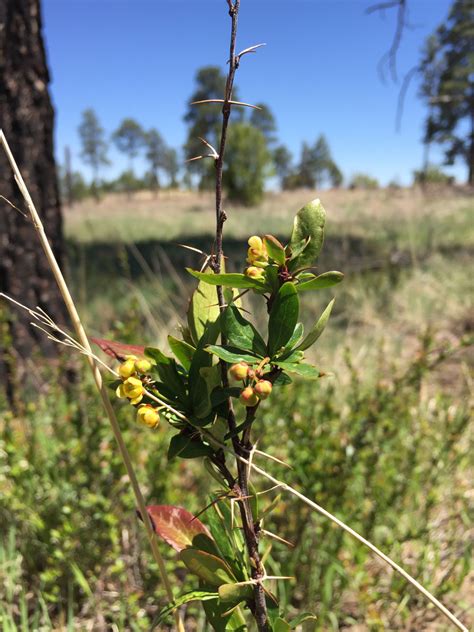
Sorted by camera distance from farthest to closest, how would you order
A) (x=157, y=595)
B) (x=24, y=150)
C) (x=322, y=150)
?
1. (x=322, y=150)
2. (x=24, y=150)
3. (x=157, y=595)

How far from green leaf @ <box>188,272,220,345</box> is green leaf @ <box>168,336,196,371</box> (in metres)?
0.01

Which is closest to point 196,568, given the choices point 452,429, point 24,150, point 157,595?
point 157,595

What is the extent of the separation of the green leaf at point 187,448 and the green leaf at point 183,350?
0.20 feet

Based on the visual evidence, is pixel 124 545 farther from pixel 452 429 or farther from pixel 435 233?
pixel 435 233

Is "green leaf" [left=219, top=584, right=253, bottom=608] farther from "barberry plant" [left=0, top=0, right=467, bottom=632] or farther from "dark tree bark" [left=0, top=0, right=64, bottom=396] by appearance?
"dark tree bark" [left=0, top=0, right=64, bottom=396]

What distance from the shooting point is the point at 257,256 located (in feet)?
1.39

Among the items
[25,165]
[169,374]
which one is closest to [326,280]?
[169,374]

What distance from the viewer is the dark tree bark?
6.59ft

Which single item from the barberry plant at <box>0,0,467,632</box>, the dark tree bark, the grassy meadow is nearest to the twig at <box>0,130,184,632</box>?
the barberry plant at <box>0,0,467,632</box>

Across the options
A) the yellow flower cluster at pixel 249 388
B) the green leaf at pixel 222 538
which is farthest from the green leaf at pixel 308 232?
the green leaf at pixel 222 538

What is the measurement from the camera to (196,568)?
0.44 meters

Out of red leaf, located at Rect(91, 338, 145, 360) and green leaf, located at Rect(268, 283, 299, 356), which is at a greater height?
green leaf, located at Rect(268, 283, 299, 356)

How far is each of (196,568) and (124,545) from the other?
0.99m

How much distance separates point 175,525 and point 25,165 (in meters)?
1.98
